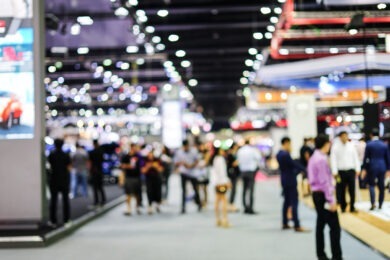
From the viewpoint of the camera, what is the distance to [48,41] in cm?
2288

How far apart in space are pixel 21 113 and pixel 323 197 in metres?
4.98

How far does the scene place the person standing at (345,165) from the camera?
426 inches

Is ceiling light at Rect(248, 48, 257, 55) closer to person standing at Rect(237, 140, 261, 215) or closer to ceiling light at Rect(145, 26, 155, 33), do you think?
ceiling light at Rect(145, 26, 155, 33)

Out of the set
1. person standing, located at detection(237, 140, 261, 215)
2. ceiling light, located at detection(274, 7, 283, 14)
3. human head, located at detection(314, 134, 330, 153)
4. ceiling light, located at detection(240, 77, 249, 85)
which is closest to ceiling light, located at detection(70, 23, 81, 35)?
ceiling light, located at detection(274, 7, 283, 14)

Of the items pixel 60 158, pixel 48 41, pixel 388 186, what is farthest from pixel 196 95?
pixel 388 186

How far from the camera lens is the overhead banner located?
11062 mm

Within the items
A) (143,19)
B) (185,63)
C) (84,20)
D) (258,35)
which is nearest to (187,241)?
(143,19)

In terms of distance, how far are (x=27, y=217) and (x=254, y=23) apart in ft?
36.5

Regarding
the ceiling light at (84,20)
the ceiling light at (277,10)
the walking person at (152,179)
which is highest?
the ceiling light at (84,20)

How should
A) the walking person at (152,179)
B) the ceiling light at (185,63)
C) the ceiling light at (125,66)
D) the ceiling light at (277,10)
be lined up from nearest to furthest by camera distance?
the walking person at (152,179) → the ceiling light at (277,10) → the ceiling light at (185,63) → the ceiling light at (125,66)

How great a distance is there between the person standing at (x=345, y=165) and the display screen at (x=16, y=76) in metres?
4.67

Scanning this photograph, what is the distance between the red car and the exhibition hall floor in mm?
1941

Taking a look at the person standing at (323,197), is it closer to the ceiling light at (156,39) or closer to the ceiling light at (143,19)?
the ceiling light at (143,19)

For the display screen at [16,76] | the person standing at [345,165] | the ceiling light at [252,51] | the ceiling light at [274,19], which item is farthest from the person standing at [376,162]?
the ceiling light at [252,51]
